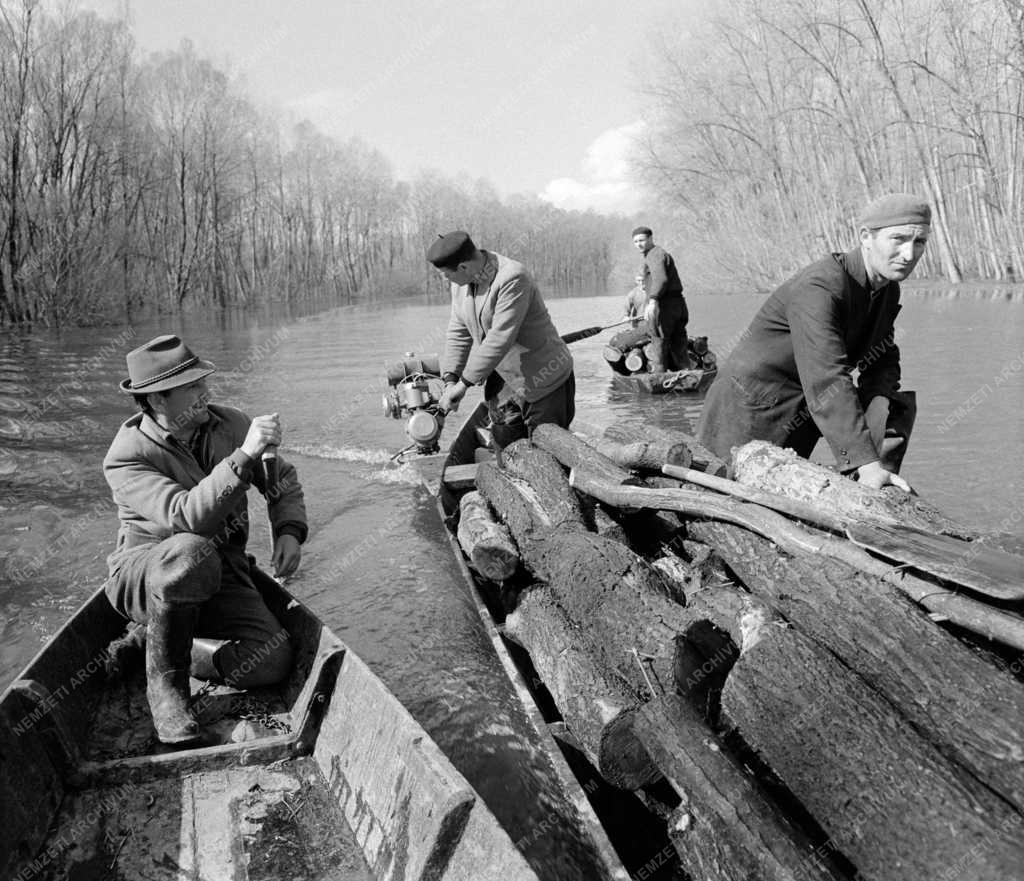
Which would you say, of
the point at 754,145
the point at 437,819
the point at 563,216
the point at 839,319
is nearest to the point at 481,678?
the point at 437,819

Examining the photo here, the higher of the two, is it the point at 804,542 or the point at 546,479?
the point at 804,542

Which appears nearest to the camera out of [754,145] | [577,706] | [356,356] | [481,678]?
[577,706]

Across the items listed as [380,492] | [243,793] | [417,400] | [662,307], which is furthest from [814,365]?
[662,307]

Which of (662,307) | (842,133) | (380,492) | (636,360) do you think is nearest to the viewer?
(380,492)

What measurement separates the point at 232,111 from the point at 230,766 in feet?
157

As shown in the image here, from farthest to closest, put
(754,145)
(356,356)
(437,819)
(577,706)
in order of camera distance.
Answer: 1. (754,145)
2. (356,356)
3. (577,706)
4. (437,819)

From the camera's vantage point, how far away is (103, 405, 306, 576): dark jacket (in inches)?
147

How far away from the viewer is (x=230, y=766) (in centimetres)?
335

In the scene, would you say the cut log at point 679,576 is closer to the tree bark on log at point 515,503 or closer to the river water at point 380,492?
the tree bark on log at point 515,503

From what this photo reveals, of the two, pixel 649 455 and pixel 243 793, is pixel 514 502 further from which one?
pixel 243 793

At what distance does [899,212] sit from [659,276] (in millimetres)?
8941

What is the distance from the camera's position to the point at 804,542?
3.60 meters

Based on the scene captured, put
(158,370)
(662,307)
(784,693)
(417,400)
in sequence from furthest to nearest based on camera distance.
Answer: (662,307) → (417,400) → (158,370) → (784,693)

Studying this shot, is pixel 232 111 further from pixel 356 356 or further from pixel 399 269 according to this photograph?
pixel 399 269
